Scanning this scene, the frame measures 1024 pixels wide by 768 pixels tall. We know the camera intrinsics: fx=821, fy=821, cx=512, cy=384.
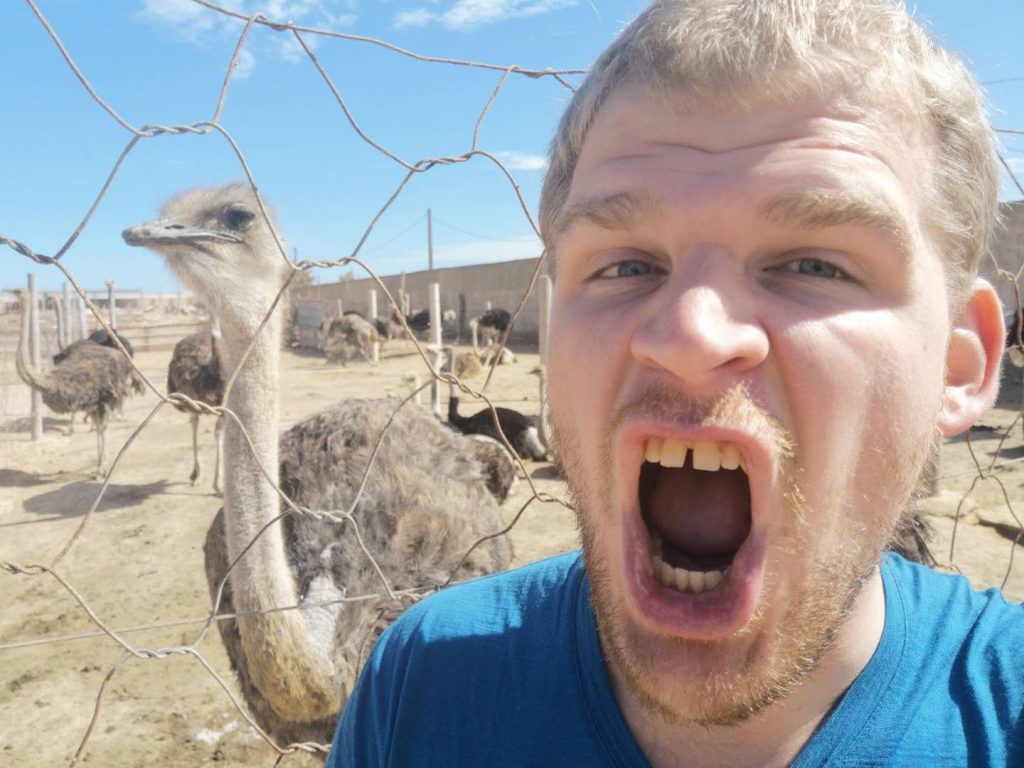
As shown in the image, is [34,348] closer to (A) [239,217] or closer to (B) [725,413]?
(A) [239,217]

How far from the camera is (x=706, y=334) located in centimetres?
72

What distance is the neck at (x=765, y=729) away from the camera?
84 cm

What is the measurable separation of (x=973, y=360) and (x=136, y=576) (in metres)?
4.23

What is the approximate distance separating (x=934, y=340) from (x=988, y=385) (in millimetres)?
219

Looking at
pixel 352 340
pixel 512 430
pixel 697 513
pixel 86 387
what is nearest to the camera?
pixel 697 513

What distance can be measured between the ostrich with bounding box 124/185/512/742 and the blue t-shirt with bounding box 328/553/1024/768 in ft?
2.17

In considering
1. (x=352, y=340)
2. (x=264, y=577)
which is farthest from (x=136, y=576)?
(x=352, y=340)

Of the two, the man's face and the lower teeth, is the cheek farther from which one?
the lower teeth

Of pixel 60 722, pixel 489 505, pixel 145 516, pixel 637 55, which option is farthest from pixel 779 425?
pixel 145 516

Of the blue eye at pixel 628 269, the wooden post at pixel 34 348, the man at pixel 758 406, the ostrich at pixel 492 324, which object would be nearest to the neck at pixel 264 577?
the man at pixel 758 406

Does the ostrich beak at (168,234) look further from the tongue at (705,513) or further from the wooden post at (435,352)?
the wooden post at (435,352)

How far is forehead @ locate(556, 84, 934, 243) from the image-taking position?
784mm

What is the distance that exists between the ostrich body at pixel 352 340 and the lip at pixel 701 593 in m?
15.4

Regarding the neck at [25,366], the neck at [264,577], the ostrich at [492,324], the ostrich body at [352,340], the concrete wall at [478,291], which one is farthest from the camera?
the concrete wall at [478,291]
